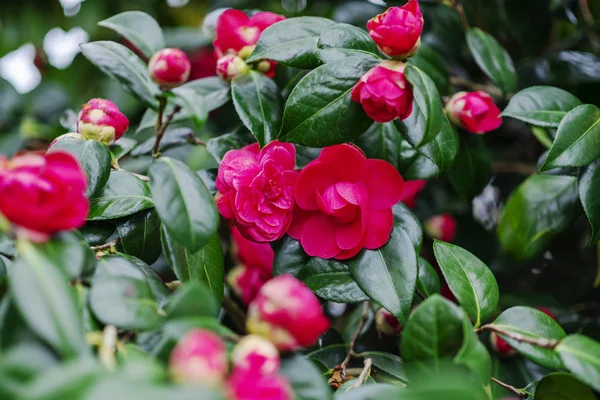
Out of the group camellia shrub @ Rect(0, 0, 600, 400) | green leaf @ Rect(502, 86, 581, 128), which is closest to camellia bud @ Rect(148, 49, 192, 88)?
camellia shrub @ Rect(0, 0, 600, 400)

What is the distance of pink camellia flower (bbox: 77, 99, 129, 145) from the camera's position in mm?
809

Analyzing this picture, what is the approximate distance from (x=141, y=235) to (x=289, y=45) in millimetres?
317

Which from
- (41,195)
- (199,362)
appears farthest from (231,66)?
(199,362)

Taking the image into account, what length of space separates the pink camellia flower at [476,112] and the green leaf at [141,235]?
48 centimetres

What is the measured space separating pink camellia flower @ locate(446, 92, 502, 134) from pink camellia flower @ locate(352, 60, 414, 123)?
22cm

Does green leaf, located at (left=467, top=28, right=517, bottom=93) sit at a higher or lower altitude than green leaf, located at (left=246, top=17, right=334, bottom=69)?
lower

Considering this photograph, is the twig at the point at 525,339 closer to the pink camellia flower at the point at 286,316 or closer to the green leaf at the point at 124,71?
the pink camellia flower at the point at 286,316

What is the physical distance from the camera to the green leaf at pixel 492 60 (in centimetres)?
104

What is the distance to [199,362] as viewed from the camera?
437 mm

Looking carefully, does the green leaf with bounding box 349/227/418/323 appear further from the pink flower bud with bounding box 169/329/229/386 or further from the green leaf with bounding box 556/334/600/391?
the pink flower bud with bounding box 169/329/229/386

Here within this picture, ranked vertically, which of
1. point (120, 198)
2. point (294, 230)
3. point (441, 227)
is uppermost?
point (120, 198)

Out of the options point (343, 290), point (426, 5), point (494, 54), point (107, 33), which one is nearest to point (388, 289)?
point (343, 290)

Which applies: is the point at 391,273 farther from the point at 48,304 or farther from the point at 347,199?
the point at 48,304

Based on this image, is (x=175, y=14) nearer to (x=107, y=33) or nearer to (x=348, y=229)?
(x=107, y=33)
